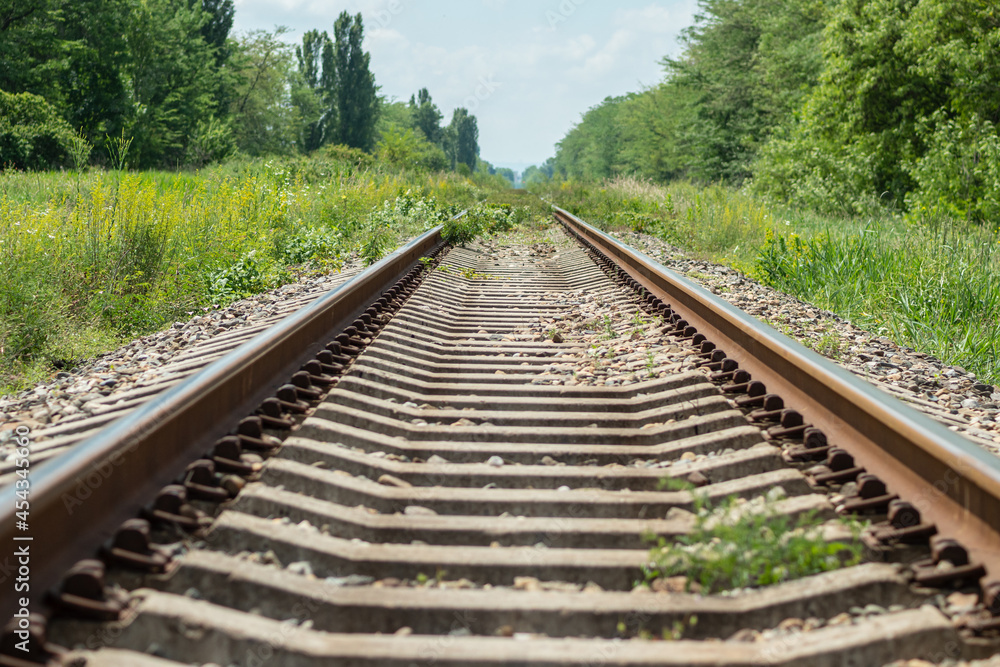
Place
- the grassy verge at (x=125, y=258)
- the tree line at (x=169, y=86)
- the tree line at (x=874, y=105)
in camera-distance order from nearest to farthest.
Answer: the grassy verge at (x=125, y=258) → the tree line at (x=874, y=105) → the tree line at (x=169, y=86)

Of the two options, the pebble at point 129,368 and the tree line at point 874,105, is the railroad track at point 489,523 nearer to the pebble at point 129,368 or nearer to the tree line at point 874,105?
the pebble at point 129,368

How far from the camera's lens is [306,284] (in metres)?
6.29

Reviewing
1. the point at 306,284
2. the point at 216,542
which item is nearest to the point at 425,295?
the point at 306,284

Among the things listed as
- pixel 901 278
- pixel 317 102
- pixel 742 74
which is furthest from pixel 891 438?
pixel 317 102

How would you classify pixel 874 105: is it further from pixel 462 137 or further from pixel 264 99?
pixel 462 137

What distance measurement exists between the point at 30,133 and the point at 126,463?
1135 inches

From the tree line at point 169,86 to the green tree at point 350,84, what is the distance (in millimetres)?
76

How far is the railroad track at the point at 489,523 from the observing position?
4.88ft

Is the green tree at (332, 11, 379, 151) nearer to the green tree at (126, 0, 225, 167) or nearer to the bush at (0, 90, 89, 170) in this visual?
the green tree at (126, 0, 225, 167)

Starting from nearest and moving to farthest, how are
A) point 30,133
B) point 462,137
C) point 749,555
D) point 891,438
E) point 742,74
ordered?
point 749,555
point 891,438
point 30,133
point 742,74
point 462,137

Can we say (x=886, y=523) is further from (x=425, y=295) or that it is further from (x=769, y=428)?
(x=425, y=295)

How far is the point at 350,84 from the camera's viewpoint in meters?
54.5

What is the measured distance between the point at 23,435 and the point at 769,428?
9.31 ft

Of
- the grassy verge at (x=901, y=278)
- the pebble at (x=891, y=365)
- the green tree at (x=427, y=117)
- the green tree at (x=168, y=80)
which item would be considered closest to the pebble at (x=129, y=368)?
the pebble at (x=891, y=365)
